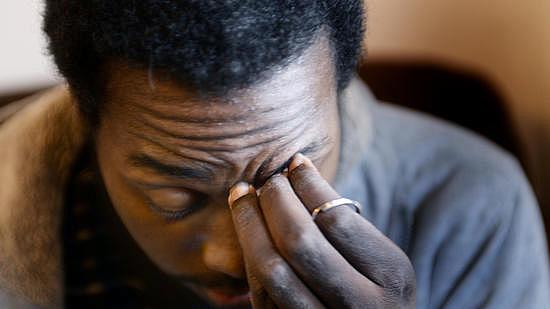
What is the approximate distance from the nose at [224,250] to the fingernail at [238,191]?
0.04 meters

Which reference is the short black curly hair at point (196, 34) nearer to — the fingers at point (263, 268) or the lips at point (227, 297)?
the fingers at point (263, 268)

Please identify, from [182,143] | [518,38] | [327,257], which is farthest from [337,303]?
[518,38]

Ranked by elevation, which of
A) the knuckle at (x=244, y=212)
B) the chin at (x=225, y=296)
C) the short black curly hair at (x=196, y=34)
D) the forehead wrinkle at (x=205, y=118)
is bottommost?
the chin at (x=225, y=296)

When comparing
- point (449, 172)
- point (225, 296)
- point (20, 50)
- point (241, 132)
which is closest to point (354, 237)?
point (241, 132)

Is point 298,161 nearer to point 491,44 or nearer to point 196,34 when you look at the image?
point 196,34

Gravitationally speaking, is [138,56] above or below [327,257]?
above

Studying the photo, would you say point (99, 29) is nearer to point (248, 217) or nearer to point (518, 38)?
point (248, 217)

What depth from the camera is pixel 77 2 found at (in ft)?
2.16

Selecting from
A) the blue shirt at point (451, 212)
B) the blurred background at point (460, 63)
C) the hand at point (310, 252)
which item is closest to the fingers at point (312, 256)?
the hand at point (310, 252)

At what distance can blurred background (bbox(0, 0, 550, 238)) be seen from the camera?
51.0 inches

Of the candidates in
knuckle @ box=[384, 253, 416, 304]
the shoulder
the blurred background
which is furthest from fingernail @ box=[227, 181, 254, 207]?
the blurred background

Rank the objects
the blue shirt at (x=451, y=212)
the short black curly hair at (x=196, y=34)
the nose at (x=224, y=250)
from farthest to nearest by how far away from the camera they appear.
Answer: the blue shirt at (x=451, y=212)
the nose at (x=224, y=250)
the short black curly hair at (x=196, y=34)

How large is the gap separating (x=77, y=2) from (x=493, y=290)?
552 mm

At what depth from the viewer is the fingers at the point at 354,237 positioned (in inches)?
25.3
